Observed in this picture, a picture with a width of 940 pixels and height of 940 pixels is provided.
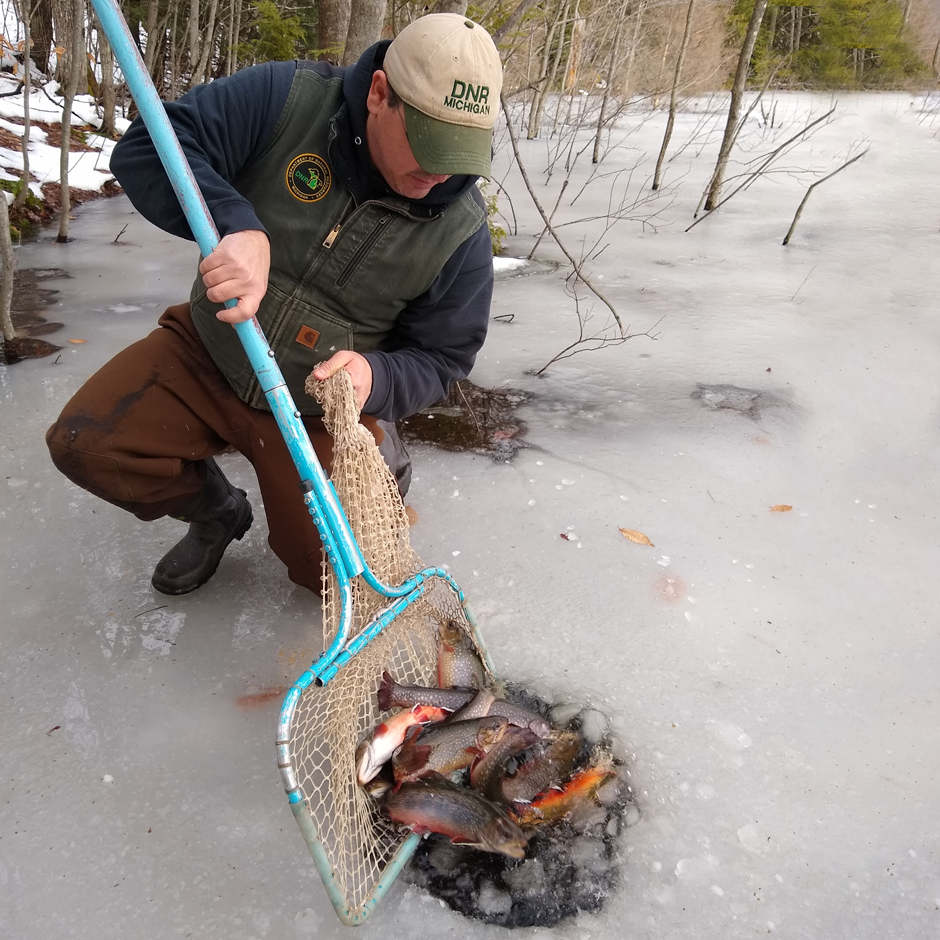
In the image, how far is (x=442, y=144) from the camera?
1.53 meters

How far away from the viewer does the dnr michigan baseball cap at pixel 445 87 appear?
148cm

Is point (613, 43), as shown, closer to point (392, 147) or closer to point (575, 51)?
point (575, 51)

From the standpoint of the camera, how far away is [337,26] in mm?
5707

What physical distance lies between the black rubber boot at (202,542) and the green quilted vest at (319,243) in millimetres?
385

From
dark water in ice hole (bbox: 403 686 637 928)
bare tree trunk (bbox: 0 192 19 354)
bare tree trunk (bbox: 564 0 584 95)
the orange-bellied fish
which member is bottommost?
dark water in ice hole (bbox: 403 686 637 928)

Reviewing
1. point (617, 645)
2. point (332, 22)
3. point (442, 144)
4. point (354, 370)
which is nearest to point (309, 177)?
point (442, 144)

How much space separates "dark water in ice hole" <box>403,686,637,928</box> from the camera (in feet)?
4.54

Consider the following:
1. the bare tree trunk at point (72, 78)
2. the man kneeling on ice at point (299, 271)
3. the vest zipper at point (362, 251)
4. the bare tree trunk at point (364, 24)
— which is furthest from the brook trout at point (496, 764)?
the bare tree trunk at point (72, 78)

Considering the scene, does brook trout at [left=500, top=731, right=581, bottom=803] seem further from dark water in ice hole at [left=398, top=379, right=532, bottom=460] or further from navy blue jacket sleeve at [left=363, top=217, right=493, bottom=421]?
dark water in ice hole at [left=398, top=379, right=532, bottom=460]

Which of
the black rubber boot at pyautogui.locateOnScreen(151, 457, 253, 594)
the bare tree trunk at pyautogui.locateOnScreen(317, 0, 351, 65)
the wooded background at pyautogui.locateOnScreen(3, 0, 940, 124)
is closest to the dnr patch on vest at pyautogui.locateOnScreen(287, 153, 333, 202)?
the black rubber boot at pyautogui.locateOnScreen(151, 457, 253, 594)

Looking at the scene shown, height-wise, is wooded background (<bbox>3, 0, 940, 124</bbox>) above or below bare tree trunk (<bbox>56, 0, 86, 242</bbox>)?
above

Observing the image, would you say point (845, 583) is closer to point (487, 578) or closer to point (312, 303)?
point (487, 578)

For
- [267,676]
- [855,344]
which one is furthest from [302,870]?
[855,344]

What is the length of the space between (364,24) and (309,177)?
8.20 feet
